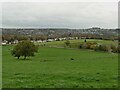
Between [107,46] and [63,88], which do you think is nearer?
[63,88]

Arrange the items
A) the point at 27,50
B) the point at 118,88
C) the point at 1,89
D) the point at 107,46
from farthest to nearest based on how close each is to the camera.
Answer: the point at 107,46 → the point at 27,50 → the point at 118,88 → the point at 1,89

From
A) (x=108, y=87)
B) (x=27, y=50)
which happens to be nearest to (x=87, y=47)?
(x=27, y=50)

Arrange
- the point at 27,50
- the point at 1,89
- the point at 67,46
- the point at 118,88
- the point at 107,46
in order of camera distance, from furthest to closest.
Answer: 1. the point at 67,46
2. the point at 107,46
3. the point at 27,50
4. the point at 118,88
5. the point at 1,89

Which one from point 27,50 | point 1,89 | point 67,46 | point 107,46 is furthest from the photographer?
point 67,46

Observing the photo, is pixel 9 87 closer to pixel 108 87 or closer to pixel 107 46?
pixel 108 87

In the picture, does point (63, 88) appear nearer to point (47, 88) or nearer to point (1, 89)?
point (47, 88)

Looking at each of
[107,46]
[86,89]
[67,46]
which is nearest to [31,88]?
[86,89]

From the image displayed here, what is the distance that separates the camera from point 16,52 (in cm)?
7488

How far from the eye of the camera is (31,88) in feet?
45.3

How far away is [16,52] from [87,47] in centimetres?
5001

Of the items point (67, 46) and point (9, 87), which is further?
point (67, 46)

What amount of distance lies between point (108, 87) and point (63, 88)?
8.05 feet

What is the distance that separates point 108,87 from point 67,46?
114 m

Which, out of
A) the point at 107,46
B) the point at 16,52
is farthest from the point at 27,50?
the point at 107,46
